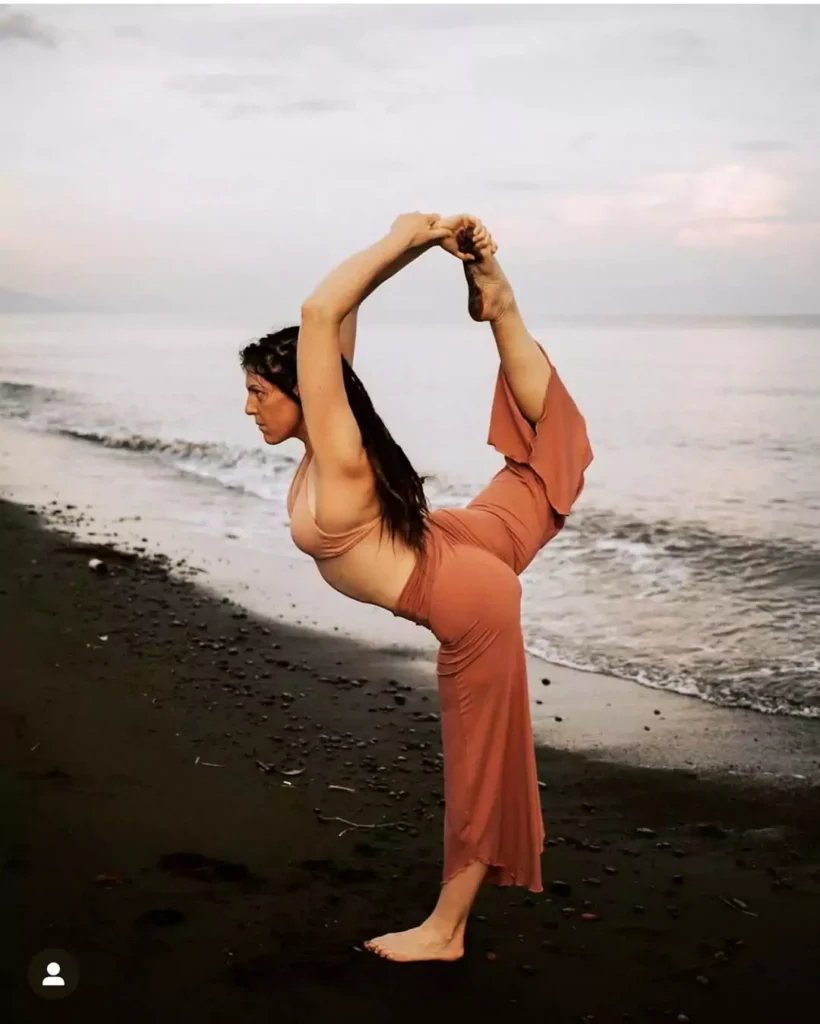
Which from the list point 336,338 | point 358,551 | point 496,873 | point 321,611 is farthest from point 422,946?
point 321,611

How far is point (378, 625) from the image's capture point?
14.7 feet

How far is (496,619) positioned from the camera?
6.70 feet

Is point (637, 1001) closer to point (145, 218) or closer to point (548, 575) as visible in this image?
point (548, 575)

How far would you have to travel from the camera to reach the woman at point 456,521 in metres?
1.91

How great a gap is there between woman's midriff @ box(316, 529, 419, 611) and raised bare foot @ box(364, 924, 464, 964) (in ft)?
2.20

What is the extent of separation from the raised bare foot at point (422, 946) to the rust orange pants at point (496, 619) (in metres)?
0.13

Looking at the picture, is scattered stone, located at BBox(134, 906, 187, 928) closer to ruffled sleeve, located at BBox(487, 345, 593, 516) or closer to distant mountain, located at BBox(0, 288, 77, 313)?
ruffled sleeve, located at BBox(487, 345, 593, 516)

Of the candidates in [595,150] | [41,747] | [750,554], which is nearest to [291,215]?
[595,150]

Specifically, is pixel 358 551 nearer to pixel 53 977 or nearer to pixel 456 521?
pixel 456 521

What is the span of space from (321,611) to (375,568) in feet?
8.53

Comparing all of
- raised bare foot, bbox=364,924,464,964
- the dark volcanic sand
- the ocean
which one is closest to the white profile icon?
the dark volcanic sand

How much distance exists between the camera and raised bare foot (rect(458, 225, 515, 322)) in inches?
77.7

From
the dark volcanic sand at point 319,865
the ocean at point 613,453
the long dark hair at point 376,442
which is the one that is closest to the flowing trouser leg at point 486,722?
the long dark hair at point 376,442

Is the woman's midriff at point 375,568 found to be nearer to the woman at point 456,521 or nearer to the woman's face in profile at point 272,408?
the woman at point 456,521
